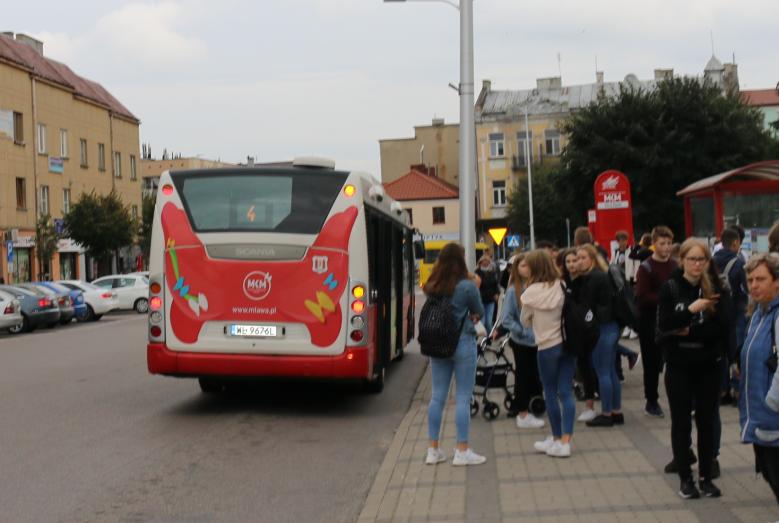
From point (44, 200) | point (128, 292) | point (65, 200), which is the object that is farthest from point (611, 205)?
point (65, 200)

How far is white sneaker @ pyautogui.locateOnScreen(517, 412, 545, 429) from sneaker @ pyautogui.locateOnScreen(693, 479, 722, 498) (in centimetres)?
350

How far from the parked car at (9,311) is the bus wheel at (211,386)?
17503 millimetres

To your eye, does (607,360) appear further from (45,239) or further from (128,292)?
(45,239)

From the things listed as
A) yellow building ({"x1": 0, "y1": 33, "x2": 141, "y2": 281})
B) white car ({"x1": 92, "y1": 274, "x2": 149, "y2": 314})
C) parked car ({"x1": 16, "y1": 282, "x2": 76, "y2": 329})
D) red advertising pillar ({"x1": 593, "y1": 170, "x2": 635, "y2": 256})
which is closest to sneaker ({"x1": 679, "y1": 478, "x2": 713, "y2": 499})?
red advertising pillar ({"x1": 593, "y1": 170, "x2": 635, "y2": 256})

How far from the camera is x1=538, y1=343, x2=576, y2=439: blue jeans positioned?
871cm

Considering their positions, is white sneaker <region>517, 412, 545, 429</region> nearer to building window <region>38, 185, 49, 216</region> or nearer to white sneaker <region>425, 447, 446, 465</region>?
white sneaker <region>425, 447, 446, 465</region>

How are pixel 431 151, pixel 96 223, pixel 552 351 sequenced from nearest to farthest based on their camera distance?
pixel 552 351, pixel 96 223, pixel 431 151

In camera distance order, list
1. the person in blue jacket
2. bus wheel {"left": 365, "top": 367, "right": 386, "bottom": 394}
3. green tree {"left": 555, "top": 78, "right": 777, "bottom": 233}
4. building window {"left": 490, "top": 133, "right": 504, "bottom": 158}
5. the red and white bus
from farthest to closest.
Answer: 1. building window {"left": 490, "top": 133, "right": 504, "bottom": 158}
2. green tree {"left": 555, "top": 78, "right": 777, "bottom": 233}
3. bus wheel {"left": 365, "top": 367, "right": 386, "bottom": 394}
4. the red and white bus
5. the person in blue jacket

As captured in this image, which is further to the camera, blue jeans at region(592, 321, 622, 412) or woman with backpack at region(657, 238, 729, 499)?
blue jeans at region(592, 321, 622, 412)

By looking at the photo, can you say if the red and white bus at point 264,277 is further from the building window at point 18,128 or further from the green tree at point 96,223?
the green tree at point 96,223

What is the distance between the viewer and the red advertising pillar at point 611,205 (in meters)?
23.8

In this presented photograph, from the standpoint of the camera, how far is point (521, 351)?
1091 centimetres

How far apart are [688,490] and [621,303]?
3244 mm

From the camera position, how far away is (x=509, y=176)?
80.6m
